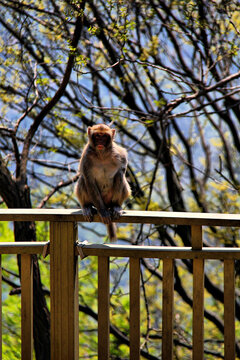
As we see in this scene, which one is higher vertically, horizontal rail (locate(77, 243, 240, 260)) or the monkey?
the monkey

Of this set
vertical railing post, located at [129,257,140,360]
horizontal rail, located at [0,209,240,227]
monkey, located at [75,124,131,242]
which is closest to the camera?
horizontal rail, located at [0,209,240,227]

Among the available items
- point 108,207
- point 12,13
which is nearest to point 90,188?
point 108,207

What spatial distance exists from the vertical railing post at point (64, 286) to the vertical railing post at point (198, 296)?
0.74m

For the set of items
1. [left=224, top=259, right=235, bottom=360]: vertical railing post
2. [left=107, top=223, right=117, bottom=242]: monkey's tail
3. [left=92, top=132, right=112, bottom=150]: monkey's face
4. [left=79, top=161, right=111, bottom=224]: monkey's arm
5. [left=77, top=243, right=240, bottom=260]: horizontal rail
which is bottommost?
[left=224, top=259, right=235, bottom=360]: vertical railing post

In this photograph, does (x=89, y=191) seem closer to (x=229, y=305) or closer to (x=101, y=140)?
(x=101, y=140)

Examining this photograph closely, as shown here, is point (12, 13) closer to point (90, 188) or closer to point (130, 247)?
point (90, 188)

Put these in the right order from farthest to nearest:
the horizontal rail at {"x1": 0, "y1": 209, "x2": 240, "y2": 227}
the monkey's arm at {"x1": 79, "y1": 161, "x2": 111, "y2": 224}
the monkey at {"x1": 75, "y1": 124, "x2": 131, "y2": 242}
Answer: the monkey at {"x1": 75, "y1": 124, "x2": 131, "y2": 242}, the monkey's arm at {"x1": 79, "y1": 161, "x2": 111, "y2": 224}, the horizontal rail at {"x1": 0, "y1": 209, "x2": 240, "y2": 227}

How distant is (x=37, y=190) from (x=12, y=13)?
3.96 m

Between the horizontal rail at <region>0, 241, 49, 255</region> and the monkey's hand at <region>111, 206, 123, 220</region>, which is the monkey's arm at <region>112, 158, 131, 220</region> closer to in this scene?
the monkey's hand at <region>111, 206, 123, 220</region>

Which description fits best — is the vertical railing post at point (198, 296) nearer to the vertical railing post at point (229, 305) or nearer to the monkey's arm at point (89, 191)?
the vertical railing post at point (229, 305)

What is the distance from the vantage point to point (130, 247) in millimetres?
2816

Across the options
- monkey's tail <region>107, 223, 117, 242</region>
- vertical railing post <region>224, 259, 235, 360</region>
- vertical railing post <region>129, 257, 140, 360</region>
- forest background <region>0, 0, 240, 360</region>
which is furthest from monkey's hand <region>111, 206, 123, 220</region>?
forest background <region>0, 0, 240, 360</region>

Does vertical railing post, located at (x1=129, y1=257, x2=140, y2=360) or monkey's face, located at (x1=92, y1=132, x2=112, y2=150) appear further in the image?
monkey's face, located at (x1=92, y1=132, x2=112, y2=150)

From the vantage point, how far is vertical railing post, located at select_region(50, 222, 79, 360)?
2.82 m
